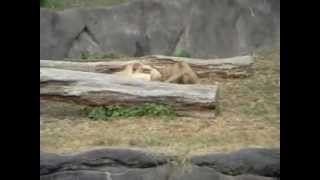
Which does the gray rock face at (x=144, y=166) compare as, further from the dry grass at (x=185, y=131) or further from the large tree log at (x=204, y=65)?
the large tree log at (x=204, y=65)

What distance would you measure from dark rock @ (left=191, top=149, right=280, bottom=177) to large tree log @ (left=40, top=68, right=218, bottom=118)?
1324 millimetres

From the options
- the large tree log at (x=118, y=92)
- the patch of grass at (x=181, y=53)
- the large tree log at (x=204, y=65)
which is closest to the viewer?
the large tree log at (x=118, y=92)

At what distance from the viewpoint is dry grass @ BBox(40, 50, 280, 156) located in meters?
3.72

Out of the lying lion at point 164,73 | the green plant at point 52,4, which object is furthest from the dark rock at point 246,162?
the green plant at point 52,4

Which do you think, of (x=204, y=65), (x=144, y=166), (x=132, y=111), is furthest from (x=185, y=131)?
(x=204, y=65)

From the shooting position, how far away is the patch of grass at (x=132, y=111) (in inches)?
180

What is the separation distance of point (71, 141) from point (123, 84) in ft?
2.88

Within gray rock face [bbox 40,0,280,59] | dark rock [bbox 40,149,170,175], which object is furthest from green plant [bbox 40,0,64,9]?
dark rock [bbox 40,149,170,175]

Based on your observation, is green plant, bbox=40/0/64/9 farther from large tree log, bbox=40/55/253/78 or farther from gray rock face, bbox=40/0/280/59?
large tree log, bbox=40/55/253/78

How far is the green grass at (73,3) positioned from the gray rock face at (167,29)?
244mm

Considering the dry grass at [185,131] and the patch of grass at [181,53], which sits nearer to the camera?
Result: the dry grass at [185,131]

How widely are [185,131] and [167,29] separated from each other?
10.8ft

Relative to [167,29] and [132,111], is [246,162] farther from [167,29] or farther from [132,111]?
[167,29]

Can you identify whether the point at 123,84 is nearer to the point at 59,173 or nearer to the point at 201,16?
the point at 59,173
